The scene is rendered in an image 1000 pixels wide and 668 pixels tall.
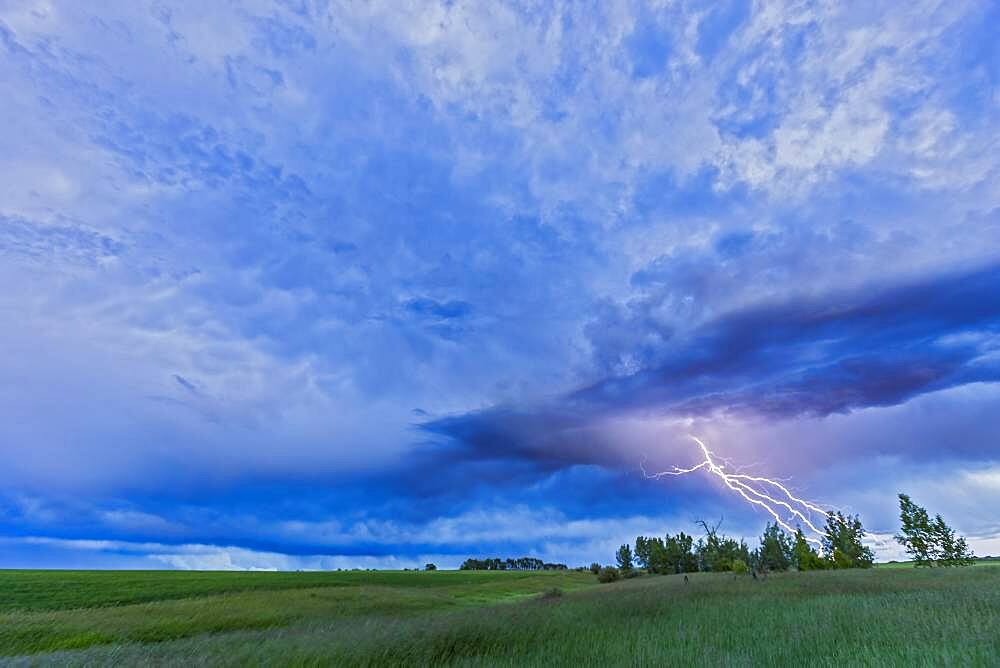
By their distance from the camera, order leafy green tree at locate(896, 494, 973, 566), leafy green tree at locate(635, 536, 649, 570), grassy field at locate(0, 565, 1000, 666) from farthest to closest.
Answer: leafy green tree at locate(635, 536, 649, 570) → leafy green tree at locate(896, 494, 973, 566) → grassy field at locate(0, 565, 1000, 666)

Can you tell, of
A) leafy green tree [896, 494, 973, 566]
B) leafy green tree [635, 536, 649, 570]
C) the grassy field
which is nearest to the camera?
the grassy field

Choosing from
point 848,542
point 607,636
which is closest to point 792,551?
point 848,542

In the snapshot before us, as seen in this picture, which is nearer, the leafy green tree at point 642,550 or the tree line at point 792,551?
the tree line at point 792,551

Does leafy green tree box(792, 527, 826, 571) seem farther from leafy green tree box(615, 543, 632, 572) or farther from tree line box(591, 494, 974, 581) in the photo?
leafy green tree box(615, 543, 632, 572)

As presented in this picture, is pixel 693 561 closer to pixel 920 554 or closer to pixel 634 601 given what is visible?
pixel 920 554

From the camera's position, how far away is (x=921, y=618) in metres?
11.8

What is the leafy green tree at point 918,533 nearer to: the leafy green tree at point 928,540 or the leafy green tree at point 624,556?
the leafy green tree at point 928,540

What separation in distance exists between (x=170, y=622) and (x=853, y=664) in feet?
81.5

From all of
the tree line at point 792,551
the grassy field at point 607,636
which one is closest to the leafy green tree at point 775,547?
the tree line at point 792,551

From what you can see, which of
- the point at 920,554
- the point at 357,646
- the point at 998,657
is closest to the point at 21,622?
the point at 357,646

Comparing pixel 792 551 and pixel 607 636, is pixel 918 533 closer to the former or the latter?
pixel 792 551

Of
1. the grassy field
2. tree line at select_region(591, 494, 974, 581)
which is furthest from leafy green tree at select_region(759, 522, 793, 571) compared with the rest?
the grassy field

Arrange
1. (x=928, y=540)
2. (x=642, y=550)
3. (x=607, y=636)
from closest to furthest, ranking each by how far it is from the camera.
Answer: (x=607, y=636)
(x=928, y=540)
(x=642, y=550)

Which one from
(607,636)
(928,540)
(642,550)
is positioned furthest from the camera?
(642,550)
